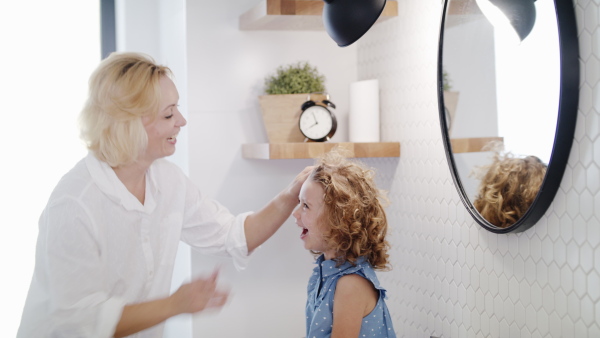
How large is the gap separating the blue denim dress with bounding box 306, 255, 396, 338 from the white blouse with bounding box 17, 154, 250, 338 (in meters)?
0.40

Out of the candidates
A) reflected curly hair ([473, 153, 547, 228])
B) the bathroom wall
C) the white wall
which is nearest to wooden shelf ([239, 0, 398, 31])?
the bathroom wall

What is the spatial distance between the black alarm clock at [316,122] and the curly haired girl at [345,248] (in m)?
0.41

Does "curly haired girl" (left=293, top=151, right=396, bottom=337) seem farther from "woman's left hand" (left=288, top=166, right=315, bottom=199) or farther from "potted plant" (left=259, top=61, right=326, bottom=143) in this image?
"potted plant" (left=259, top=61, right=326, bottom=143)

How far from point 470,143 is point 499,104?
0.16 m

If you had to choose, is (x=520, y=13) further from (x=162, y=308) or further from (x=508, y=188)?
(x=162, y=308)

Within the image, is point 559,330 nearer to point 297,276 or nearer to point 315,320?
point 315,320

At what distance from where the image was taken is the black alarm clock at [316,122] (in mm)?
2105

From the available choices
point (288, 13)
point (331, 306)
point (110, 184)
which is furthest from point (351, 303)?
point (288, 13)

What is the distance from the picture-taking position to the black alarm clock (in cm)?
211

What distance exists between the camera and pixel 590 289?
4.09 feet

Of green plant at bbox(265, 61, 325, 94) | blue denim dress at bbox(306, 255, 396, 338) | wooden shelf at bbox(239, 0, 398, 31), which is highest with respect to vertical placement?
wooden shelf at bbox(239, 0, 398, 31)

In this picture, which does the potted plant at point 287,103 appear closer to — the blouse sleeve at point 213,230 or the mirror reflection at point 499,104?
the blouse sleeve at point 213,230

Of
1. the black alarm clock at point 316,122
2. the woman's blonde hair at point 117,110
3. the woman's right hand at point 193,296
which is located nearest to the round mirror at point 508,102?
the black alarm clock at point 316,122

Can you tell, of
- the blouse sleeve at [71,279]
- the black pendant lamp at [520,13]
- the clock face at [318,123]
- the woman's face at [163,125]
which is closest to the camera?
the black pendant lamp at [520,13]
